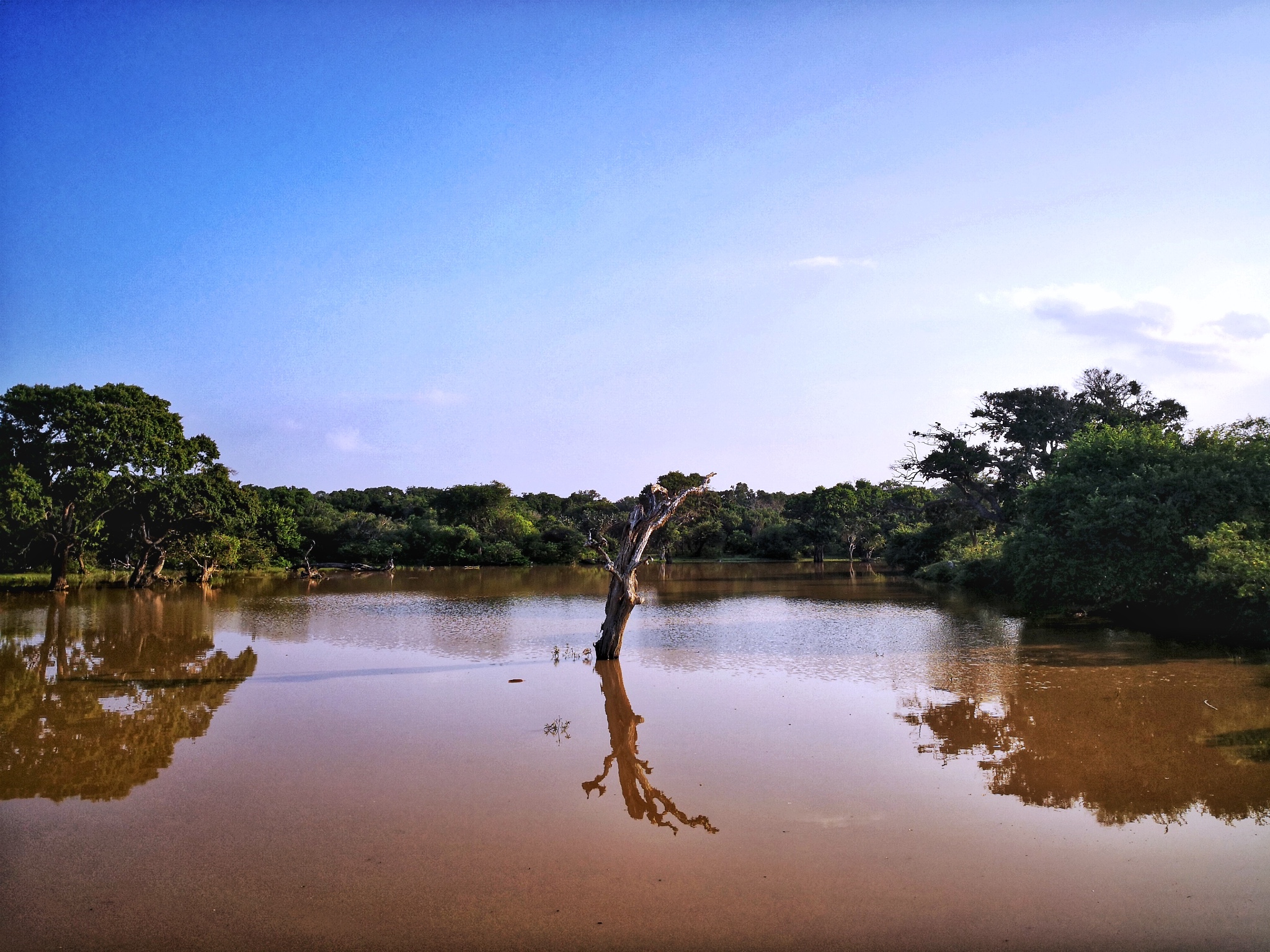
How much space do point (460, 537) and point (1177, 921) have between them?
180 feet

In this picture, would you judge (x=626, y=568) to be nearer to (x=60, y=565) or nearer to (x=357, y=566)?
(x=60, y=565)

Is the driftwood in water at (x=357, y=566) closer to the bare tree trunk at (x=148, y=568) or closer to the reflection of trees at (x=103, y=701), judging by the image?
the bare tree trunk at (x=148, y=568)

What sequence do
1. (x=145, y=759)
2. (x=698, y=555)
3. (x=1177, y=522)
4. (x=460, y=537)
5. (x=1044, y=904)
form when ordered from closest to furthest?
(x=1044, y=904) < (x=145, y=759) < (x=1177, y=522) < (x=460, y=537) < (x=698, y=555)

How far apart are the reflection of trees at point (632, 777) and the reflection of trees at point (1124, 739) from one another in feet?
12.3

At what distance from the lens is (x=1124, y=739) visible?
11125mm

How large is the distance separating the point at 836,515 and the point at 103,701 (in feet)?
181

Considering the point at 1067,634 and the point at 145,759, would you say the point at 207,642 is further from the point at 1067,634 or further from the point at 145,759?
the point at 1067,634

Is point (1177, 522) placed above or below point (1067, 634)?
above

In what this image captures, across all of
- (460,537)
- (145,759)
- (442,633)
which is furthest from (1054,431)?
(145,759)

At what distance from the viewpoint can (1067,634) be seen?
21.1m

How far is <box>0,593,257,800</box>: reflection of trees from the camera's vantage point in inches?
399

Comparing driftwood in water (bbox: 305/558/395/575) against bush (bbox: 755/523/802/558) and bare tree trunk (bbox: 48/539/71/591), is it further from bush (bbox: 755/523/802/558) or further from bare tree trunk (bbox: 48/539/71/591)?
bush (bbox: 755/523/802/558)

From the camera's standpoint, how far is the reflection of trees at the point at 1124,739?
29.3 feet

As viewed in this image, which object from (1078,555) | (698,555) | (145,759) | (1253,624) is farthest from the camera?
(698,555)
